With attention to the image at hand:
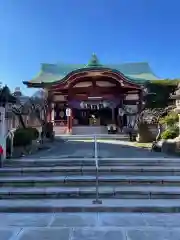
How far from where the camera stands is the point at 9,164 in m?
7.34

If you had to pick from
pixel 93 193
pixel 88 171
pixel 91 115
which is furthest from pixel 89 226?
pixel 91 115

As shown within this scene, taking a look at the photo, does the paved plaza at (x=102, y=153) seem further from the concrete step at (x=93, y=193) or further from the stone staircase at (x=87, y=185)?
the concrete step at (x=93, y=193)

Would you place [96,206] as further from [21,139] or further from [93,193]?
[21,139]

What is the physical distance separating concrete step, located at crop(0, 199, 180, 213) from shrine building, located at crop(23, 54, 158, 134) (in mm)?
16145

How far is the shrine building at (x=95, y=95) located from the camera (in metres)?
21.2

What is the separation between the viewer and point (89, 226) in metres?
4.33

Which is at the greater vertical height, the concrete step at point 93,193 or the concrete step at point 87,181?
the concrete step at point 87,181

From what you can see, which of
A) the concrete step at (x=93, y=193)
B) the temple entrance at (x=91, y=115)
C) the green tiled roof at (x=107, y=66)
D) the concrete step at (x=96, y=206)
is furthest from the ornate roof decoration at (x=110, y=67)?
the concrete step at (x=96, y=206)

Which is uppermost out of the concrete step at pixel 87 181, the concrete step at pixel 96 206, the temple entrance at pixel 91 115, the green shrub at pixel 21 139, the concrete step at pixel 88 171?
the temple entrance at pixel 91 115

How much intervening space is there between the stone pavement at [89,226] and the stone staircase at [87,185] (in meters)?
0.27

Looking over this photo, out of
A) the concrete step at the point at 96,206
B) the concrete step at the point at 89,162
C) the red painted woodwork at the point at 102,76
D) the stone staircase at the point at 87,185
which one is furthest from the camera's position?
the red painted woodwork at the point at 102,76

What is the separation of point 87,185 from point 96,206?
111cm

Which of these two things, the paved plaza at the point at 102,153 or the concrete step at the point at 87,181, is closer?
the concrete step at the point at 87,181

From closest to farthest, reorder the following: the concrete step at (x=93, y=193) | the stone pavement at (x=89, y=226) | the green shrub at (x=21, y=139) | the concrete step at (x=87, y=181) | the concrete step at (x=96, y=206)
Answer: the stone pavement at (x=89, y=226) < the concrete step at (x=96, y=206) < the concrete step at (x=93, y=193) < the concrete step at (x=87, y=181) < the green shrub at (x=21, y=139)
